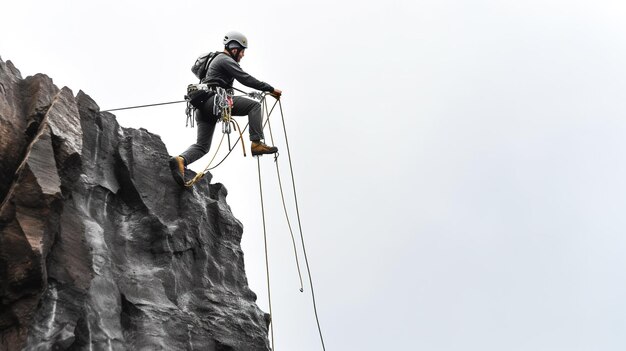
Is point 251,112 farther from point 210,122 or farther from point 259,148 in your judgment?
point 210,122

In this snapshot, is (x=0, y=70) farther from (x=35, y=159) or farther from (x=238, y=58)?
(x=238, y=58)

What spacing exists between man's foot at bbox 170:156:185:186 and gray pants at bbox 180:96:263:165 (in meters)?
0.47

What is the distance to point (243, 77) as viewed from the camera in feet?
56.7

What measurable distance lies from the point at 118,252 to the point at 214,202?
3.18m

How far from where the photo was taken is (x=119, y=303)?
1361cm

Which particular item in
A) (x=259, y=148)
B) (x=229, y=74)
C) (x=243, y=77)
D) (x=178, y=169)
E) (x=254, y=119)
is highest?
(x=229, y=74)

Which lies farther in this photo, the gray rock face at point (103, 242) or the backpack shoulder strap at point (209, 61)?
the backpack shoulder strap at point (209, 61)

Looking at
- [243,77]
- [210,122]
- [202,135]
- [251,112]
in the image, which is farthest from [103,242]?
[243,77]

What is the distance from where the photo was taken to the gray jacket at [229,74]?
17.2 m

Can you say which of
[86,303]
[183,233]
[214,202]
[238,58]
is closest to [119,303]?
[86,303]

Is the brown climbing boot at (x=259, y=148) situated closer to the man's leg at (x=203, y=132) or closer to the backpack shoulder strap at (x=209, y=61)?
the man's leg at (x=203, y=132)

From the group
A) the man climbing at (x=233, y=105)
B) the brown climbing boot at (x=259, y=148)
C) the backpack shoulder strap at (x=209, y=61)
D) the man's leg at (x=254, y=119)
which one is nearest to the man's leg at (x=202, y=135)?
the man climbing at (x=233, y=105)

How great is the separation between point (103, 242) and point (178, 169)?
2895 millimetres

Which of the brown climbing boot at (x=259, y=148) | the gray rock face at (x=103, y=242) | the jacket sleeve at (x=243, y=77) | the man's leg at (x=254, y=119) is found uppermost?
the jacket sleeve at (x=243, y=77)
